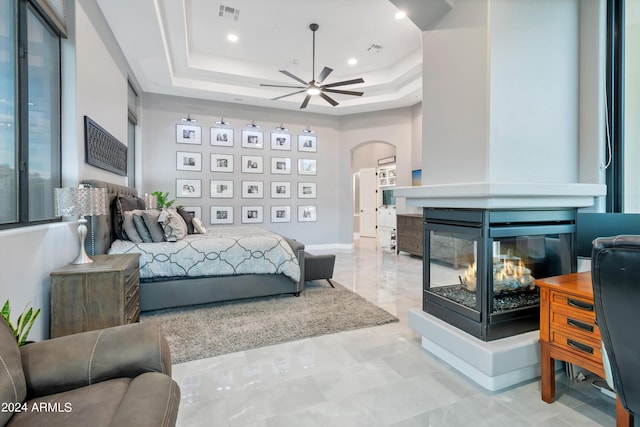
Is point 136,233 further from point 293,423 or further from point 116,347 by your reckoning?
point 293,423

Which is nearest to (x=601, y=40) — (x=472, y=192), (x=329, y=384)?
(x=472, y=192)

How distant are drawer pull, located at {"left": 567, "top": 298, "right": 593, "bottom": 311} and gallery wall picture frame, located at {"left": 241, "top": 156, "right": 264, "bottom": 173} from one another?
6.01 m

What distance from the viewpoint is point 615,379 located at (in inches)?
40.6

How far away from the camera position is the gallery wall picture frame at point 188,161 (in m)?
6.18

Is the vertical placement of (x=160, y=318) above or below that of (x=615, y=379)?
below

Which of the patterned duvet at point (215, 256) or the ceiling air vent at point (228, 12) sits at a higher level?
the ceiling air vent at point (228, 12)

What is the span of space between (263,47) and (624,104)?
15.4 ft

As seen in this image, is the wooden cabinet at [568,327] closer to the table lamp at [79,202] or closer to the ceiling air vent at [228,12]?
the table lamp at [79,202]

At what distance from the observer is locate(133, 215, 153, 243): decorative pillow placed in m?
3.29

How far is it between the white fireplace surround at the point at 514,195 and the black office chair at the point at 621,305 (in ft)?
3.01

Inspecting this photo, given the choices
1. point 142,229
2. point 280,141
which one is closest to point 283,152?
point 280,141

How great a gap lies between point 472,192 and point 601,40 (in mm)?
1499

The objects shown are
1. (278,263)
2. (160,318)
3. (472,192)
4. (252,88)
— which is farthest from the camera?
(252,88)

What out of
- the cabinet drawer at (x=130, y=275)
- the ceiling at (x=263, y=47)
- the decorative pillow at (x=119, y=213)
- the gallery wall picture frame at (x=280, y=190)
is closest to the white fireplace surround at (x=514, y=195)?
the cabinet drawer at (x=130, y=275)
